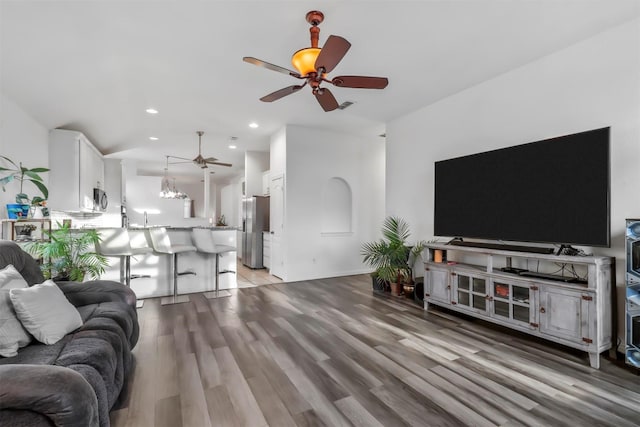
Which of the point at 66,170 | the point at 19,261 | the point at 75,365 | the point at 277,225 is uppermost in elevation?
the point at 66,170

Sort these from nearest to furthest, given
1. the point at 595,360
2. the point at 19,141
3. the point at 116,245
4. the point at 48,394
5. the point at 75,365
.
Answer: the point at 48,394 → the point at 75,365 → the point at 595,360 → the point at 19,141 → the point at 116,245

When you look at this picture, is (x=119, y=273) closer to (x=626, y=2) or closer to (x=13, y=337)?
(x=13, y=337)

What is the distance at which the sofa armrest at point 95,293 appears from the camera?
8.36 ft

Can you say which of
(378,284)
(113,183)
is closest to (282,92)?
(378,284)

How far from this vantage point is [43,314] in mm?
1797

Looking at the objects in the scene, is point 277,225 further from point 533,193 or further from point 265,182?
point 533,193

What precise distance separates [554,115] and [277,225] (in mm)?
4521

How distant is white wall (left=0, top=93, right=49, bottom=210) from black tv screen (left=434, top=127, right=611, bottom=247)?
17.1ft

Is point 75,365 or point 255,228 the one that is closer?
point 75,365

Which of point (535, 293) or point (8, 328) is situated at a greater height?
point (8, 328)

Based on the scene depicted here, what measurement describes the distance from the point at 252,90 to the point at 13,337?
3420 millimetres

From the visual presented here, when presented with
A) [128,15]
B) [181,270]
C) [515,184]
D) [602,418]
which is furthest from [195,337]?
[515,184]

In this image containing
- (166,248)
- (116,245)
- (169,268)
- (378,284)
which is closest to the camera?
(116,245)

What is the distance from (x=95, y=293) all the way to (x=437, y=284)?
3.64 meters
